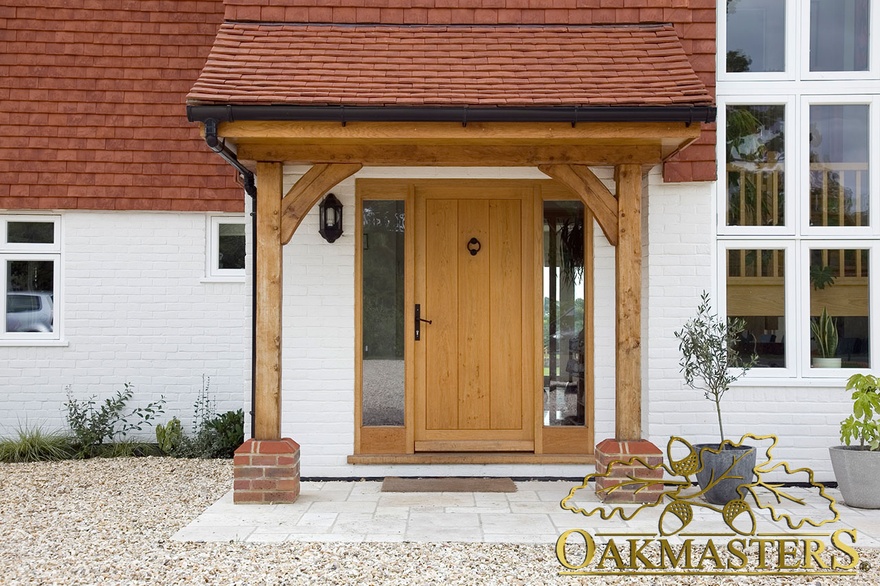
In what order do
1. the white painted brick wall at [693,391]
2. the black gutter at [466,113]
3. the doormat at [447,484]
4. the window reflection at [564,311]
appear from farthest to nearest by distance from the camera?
1. the window reflection at [564,311]
2. the white painted brick wall at [693,391]
3. the doormat at [447,484]
4. the black gutter at [466,113]

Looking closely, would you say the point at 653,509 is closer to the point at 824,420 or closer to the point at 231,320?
the point at 824,420

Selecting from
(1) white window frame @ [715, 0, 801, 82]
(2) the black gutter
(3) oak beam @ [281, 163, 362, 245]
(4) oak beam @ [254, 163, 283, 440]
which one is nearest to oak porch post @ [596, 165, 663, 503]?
(2) the black gutter

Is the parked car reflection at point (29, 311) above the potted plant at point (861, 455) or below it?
above

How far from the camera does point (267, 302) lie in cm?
564

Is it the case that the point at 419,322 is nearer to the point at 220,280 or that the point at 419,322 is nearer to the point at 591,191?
the point at 591,191

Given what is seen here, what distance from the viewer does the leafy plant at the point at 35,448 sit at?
7.93m

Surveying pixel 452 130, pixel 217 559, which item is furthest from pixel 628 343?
pixel 217 559

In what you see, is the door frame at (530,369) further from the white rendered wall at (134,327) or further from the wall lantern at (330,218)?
the white rendered wall at (134,327)

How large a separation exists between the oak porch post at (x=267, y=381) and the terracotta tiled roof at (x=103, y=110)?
10.2ft

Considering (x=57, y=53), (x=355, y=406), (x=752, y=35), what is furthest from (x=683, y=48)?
(x=57, y=53)

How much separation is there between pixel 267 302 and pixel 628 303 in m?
2.43

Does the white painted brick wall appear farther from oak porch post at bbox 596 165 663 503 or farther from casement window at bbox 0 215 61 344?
casement window at bbox 0 215 61 344

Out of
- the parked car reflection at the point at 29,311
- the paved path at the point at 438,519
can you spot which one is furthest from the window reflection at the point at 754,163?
the parked car reflection at the point at 29,311

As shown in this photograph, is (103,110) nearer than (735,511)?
No
